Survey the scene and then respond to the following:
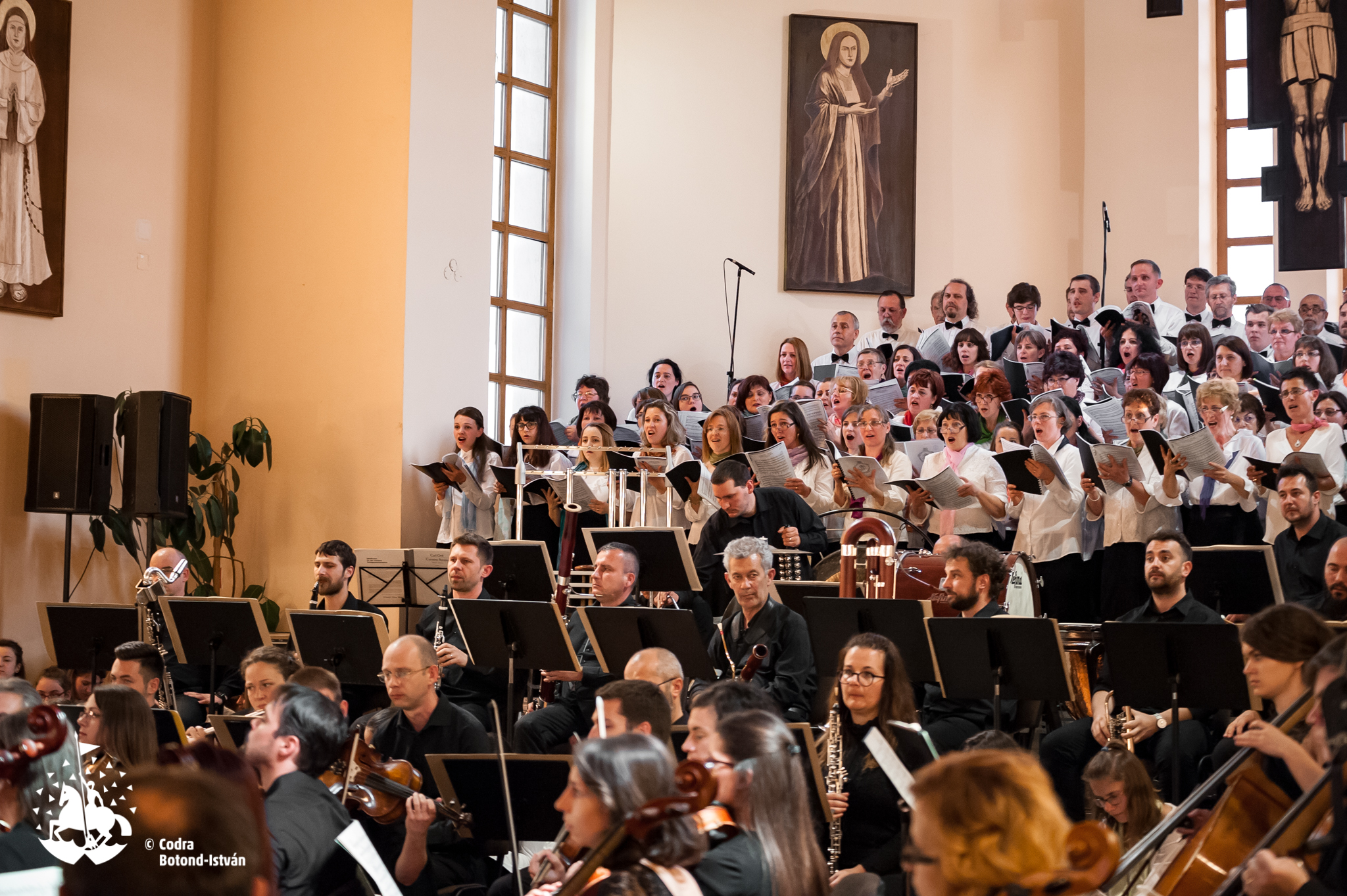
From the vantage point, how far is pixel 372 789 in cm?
484

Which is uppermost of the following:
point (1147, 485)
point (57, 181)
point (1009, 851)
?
point (57, 181)

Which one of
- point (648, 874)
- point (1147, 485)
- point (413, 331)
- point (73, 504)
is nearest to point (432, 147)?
point (413, 331)

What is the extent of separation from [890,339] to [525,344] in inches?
121

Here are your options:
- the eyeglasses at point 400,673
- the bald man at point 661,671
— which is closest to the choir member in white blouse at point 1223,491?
the bald man at point 661,671

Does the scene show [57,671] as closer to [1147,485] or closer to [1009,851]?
[1147,485]

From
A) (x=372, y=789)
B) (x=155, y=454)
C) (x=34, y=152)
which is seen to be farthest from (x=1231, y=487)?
(x=34, y=152)

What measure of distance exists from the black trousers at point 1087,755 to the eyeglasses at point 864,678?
1159mm

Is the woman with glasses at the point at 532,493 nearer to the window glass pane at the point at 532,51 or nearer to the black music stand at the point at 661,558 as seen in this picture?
the black music stand at the point at 661,558

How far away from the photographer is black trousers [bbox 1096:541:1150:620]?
7.96 metres

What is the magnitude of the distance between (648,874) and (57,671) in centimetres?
619

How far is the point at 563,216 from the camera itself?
1335 cm

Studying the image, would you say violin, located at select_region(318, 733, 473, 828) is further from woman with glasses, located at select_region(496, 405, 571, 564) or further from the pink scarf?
woman with glasses, located at select_region(496, 405, 571, 564)

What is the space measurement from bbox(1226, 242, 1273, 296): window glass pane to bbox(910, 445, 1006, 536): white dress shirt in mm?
7738

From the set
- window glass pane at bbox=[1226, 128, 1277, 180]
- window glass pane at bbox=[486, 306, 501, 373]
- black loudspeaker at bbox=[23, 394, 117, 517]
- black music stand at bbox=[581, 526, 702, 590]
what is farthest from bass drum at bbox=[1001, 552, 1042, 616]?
window glass pane at bbox=[1226, 128, 1277, 180]
